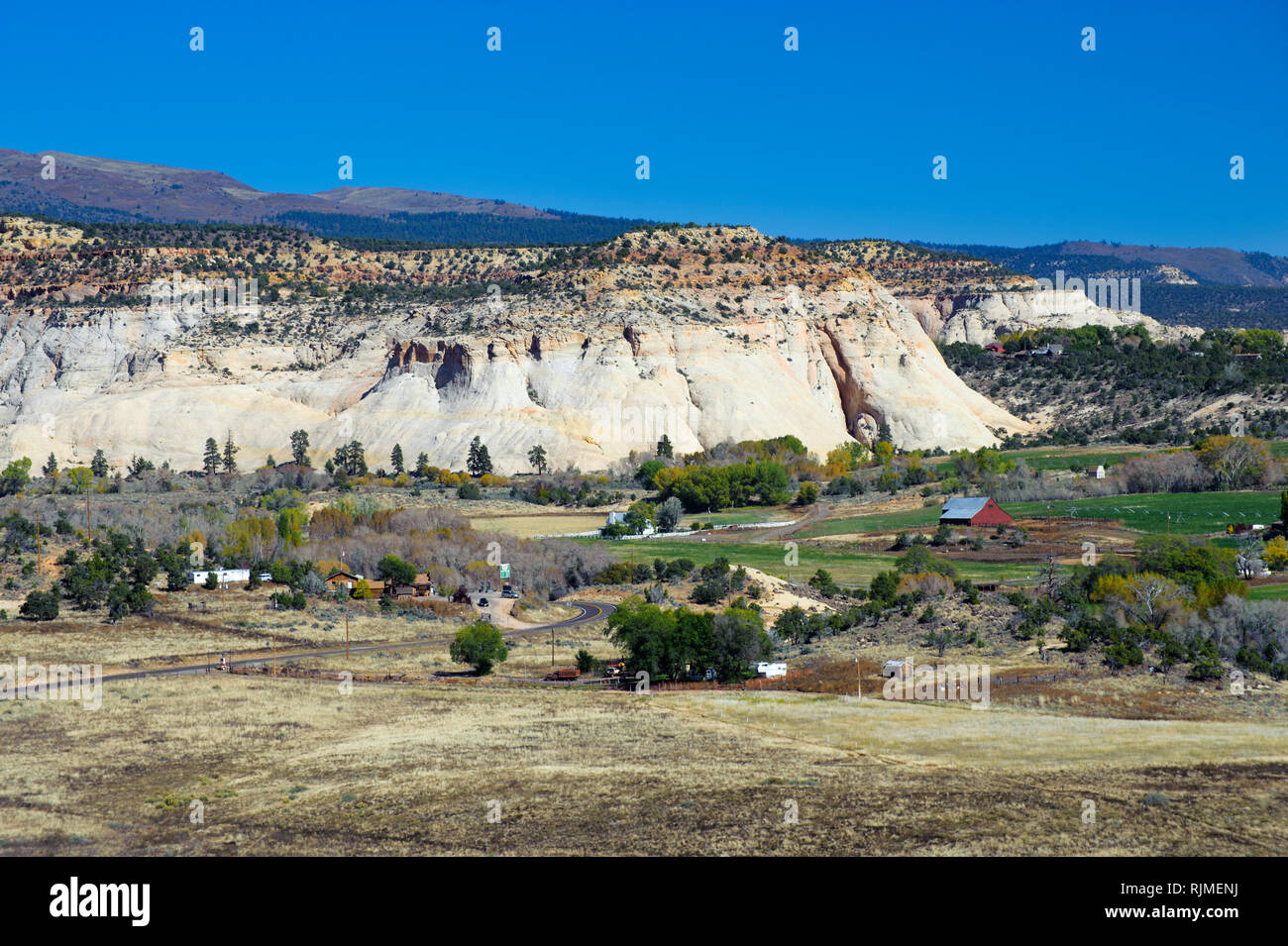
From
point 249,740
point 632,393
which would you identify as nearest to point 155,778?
point 249,740

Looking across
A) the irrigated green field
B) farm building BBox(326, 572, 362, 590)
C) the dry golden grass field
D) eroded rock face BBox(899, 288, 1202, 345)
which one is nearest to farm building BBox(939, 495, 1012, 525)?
the irrigated green field

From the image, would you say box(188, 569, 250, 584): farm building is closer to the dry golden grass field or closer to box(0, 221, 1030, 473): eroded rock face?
the dry golden grass field

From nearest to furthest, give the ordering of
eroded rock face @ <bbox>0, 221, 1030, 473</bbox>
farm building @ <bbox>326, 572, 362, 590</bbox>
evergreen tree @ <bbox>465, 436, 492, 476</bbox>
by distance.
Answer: farm building @ <bbox>326, 572, 362, 590</bbox>
evergreen tree @ <bbox>465, 436, 492, 476</bbox>
eroded rock face @ <bbox>0, 221, 1030, 473</bbox>

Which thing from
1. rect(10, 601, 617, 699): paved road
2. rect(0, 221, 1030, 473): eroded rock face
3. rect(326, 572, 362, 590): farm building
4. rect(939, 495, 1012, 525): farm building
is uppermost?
rect(0, 221, 1030, 473): eroded rock face

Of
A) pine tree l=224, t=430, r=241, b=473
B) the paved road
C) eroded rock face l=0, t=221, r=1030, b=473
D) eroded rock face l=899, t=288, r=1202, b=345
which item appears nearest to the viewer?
the paved road

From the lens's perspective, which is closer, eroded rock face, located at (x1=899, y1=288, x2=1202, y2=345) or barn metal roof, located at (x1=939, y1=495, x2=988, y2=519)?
barn metal roof, located at (x1=939, y1=495, x2=988, y2=519)

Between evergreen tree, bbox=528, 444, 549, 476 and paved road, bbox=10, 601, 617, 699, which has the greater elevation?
evergreen tree, bbox=528, 444, 549, 476
